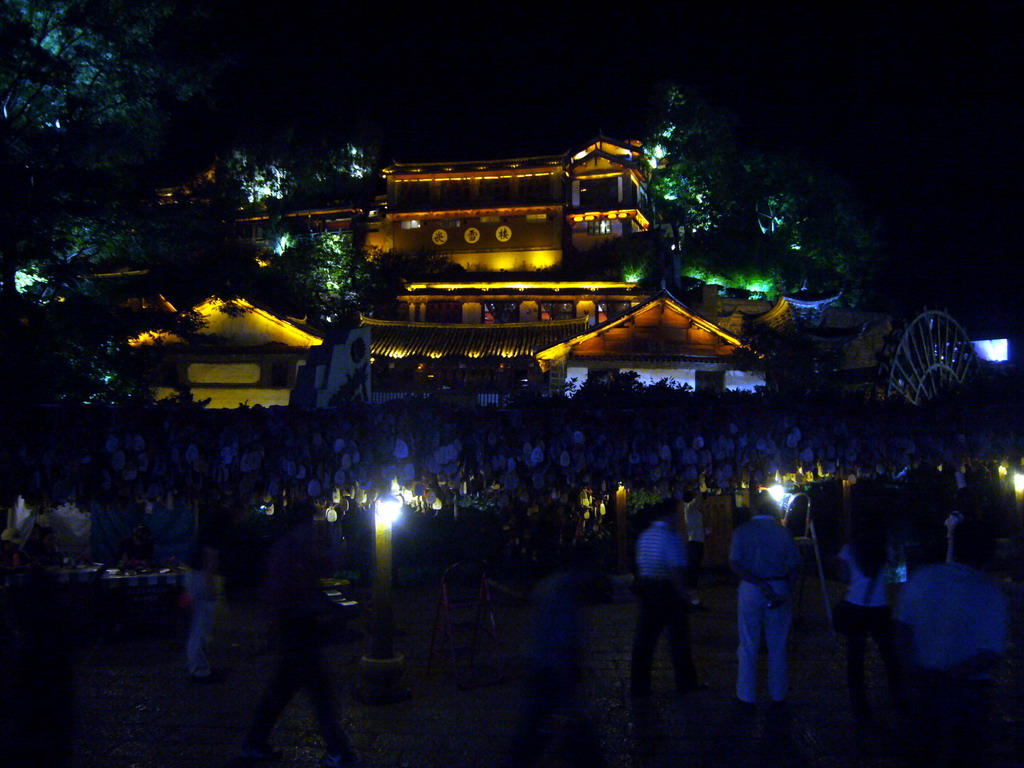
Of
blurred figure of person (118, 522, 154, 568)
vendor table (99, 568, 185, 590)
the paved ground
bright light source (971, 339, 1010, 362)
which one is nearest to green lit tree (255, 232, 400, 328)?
blurred figure of person (118, 522, 154, 568)

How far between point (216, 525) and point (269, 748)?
2.43m

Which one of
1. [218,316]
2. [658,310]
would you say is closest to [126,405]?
[658,310]

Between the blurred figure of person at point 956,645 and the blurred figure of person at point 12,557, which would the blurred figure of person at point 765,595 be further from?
the blurred figure of person at point 12,557

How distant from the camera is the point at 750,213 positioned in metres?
36.4

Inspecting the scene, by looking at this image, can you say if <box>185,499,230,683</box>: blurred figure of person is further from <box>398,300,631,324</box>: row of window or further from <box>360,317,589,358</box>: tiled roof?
<box>398,300,631,324</box>: row of window

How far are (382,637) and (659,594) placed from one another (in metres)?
2.50

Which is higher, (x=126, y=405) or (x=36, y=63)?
(x=36, y=63)

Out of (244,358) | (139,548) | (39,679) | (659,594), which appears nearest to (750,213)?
(244,358)

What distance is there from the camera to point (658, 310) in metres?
22.0

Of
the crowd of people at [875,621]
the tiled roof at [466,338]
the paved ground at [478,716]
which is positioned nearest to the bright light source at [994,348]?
the tiled roof at [466,338]

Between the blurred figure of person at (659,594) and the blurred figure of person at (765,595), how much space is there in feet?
1.56

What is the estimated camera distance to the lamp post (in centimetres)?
654

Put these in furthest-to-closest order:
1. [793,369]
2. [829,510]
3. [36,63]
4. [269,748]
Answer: [793,369], [829,510], [36,63], [269,748]

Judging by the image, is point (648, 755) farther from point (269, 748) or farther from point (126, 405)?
point (126, 405)
